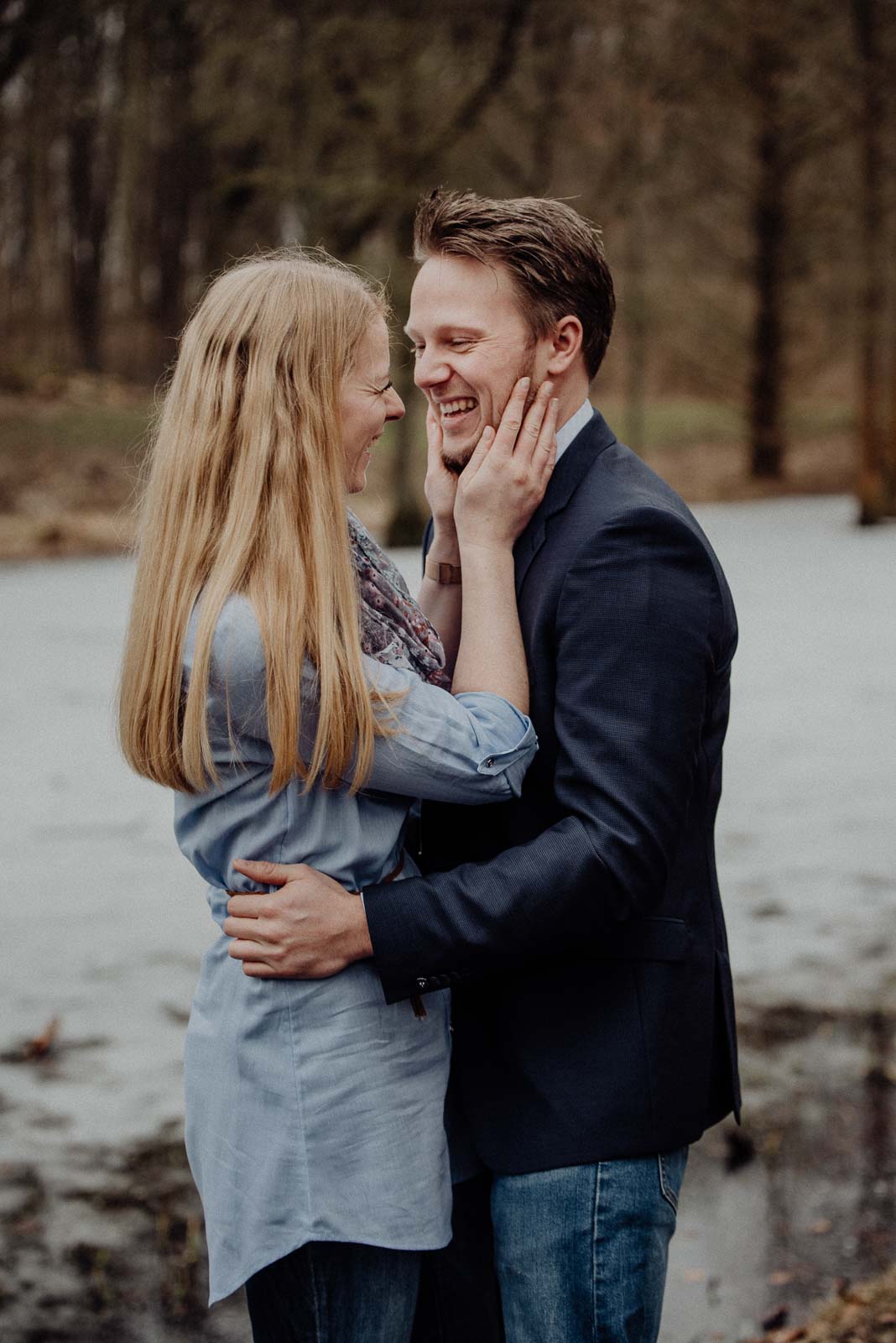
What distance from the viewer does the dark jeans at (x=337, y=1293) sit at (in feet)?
6.27

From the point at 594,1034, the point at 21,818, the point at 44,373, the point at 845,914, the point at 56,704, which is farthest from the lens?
the point at 44,373

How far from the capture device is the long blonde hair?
1816 millimetres

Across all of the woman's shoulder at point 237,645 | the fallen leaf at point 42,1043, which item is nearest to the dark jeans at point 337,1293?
the woman's shoulder at point 237,645

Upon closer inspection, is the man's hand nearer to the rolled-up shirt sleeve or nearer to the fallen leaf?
the rolled-up shirt sleeve

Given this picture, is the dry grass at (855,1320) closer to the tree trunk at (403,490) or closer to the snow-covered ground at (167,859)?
the snow-covered ground at (167,859)

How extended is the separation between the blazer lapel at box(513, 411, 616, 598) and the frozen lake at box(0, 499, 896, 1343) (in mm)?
1998

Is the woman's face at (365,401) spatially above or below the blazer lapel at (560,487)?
above

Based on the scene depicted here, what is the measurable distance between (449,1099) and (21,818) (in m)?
5.67

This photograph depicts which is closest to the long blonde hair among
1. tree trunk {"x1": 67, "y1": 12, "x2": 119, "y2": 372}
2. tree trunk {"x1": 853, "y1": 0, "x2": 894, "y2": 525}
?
tree trunk {"x1": 853, "y1": 0, "x2": 894, "y2": 525}

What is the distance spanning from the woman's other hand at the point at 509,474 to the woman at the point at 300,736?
0.06m

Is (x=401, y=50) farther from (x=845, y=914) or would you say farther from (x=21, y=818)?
(x=845, y=914)

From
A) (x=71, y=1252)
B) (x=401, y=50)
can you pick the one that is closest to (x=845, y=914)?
(x=71, y=1252)

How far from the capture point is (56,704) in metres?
10.2

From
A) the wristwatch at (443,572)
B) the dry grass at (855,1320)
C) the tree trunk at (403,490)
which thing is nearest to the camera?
the wristwatch at (443,572)
